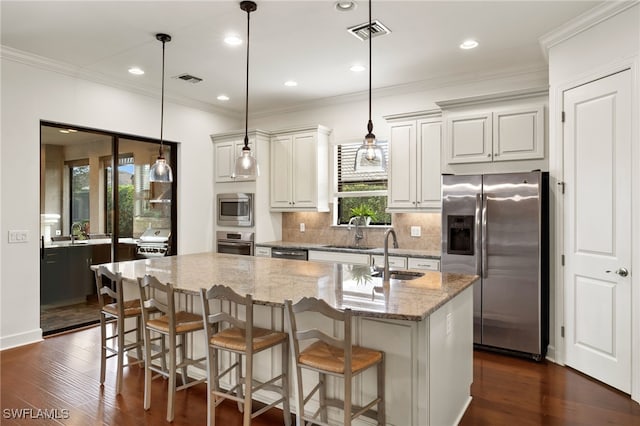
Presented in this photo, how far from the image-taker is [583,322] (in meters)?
3.45

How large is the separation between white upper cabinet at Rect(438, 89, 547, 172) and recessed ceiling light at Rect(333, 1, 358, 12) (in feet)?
5.33

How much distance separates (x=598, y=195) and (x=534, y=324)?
127cm

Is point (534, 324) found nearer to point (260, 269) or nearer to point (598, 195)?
point (598, 195)

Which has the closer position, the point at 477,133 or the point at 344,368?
the point at 344,368

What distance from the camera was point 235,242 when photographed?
19.5ft

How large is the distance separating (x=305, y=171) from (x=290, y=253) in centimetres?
116

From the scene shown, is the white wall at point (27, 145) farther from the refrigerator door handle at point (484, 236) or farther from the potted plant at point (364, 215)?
the refrigerator door handle at point (484, 236)

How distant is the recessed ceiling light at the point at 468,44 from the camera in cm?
382

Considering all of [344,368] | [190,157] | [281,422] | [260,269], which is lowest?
[281,422]

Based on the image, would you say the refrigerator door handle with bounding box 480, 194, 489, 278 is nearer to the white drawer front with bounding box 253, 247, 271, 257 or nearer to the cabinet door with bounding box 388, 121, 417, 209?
the cabinet door with bounding box 388, 121, 417, 209

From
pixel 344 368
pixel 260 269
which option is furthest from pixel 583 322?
pixel 260 269

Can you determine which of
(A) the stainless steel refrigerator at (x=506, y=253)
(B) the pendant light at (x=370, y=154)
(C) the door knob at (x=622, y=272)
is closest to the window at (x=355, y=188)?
(A) the stainless steel refrigerator at (x=506, y=253)

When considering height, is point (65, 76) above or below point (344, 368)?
above

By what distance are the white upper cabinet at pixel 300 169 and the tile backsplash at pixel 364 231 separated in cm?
34
